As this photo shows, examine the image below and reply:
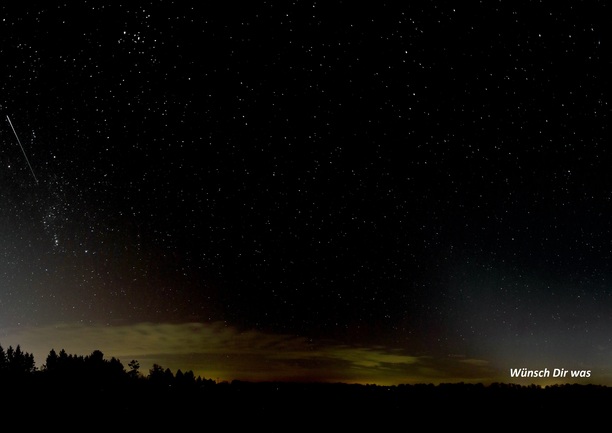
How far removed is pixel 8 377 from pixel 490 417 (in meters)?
40.9

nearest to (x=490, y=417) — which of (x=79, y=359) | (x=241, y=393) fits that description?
(x=241, y=393)

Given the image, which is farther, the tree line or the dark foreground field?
Answer: the tree line

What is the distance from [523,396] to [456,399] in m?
5.57

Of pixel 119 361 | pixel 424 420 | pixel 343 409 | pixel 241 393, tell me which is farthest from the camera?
pixel 119 361

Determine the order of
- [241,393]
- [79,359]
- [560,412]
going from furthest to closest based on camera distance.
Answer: [79,359] < [241,393] < [560,412]

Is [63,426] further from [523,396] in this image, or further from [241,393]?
[523,396]

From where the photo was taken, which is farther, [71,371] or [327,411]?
[71,371]

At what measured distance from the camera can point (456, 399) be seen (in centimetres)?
3931

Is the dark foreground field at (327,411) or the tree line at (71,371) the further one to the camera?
the tree line at (71,371)

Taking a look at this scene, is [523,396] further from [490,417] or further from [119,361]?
[119,361]

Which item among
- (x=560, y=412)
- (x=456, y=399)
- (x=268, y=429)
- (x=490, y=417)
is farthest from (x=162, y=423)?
(x=456, y=399)

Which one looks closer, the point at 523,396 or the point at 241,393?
the point at 523,396

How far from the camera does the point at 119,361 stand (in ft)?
244

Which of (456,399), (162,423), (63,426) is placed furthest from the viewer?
(456,399)
